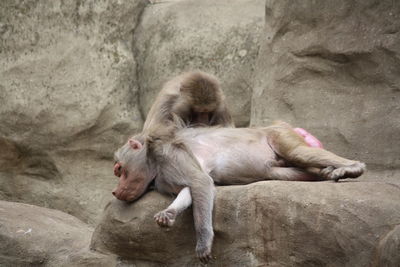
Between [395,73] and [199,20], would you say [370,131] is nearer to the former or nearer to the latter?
[395,73]

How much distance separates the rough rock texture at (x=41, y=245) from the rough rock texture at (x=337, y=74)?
2.26 m

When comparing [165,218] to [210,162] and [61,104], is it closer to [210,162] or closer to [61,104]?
[210,162]

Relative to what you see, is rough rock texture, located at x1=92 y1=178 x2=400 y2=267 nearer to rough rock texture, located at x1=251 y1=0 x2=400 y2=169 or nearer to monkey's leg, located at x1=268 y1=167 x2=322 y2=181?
monkey's leg, located at x1=268 y1=167 x2=322 y2=181

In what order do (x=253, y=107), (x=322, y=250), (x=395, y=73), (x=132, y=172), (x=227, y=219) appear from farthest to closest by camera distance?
1. (x=253, y=107)
2. (x=395, y=73)
3. (x=132, y=172)
4. (x=227, y=219)
5. (x=322, y=250)

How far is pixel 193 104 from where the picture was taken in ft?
25.5

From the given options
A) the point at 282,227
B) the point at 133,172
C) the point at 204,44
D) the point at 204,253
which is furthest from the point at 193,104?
the point at 204,44

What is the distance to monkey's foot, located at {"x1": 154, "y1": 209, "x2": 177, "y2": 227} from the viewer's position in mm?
6387

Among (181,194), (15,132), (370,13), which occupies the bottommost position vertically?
(15,132)

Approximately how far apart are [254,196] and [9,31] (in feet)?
15.6

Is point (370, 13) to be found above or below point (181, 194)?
above

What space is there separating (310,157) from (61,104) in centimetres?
392


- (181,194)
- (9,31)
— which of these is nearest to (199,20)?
(9,31)

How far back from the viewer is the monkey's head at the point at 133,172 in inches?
277

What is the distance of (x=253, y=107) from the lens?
8875mm
